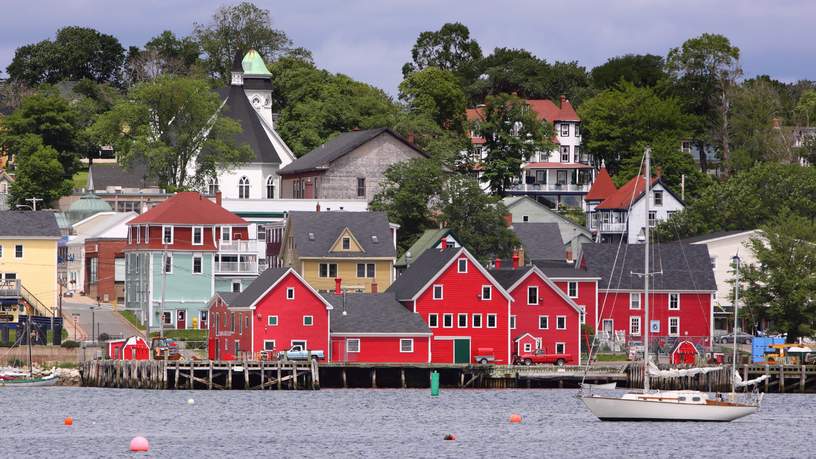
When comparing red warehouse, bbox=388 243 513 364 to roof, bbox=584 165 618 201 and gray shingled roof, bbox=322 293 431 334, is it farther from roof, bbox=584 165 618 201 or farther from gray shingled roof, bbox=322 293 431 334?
roof, bbox=584 165 618 201

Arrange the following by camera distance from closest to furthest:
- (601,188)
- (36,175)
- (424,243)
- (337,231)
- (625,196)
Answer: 1. (337,231)
2. (424,243)
3. (625,196)
4. (36,175)
5. (601,188)

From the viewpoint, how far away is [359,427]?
88.2 metres

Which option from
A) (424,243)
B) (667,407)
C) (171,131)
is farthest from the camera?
(171,131)

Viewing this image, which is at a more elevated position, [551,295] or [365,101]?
[365,101]

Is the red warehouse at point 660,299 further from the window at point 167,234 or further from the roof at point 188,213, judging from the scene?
the window at point 167,234

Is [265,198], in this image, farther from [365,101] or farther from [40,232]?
[40,232]

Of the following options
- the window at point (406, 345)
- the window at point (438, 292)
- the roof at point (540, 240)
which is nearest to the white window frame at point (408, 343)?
the window at point (406, 345)

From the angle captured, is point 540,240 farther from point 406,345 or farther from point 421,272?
point 406,345

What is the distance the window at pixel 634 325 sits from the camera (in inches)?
5069

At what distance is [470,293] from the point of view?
116625 mm

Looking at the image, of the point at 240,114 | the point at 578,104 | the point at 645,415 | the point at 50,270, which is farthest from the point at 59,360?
the point at 578,104

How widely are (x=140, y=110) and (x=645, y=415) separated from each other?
79533 millimetres

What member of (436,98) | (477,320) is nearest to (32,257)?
(477,320)

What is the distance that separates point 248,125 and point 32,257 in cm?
4861
